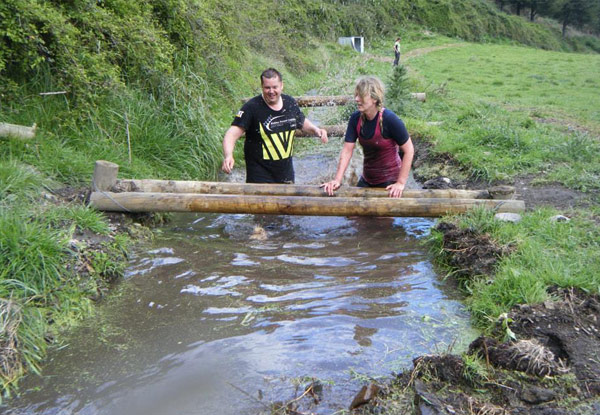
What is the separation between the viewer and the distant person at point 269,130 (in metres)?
5.96

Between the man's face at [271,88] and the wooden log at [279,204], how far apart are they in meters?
1.28

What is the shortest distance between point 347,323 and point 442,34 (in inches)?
1753

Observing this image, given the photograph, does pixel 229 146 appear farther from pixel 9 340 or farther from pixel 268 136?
pixel 9 340

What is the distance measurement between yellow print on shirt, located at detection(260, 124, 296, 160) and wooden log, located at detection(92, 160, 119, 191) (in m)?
1.66

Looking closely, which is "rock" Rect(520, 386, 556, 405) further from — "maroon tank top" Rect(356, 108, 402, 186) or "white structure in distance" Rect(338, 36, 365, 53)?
"white structure in distance" Rect(338, 36, 365, 53)

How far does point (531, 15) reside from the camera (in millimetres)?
61969

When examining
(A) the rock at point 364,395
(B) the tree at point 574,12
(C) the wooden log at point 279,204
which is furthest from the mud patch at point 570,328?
(B) the tree at point 574,12

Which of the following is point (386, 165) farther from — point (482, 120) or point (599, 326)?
point (482, 120)

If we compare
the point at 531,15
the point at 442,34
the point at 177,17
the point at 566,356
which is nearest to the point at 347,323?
the point at 566,356

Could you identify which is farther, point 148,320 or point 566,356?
point 148,320

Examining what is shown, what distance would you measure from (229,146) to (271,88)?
0.78 m

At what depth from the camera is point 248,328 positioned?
3.94 m

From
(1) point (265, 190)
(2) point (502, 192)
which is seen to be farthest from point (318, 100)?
(2) point (502, 192)

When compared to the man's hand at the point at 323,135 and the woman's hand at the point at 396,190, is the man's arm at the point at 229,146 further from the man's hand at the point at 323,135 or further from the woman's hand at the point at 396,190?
the woman's hand at the point at 396,190
